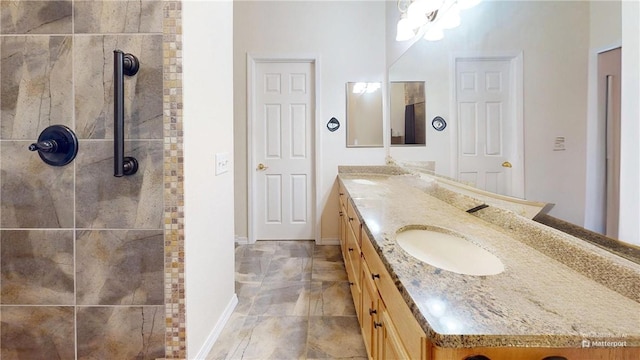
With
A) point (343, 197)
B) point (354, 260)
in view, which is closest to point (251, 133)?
point (343, 197)

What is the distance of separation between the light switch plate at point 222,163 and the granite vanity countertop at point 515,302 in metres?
1.03

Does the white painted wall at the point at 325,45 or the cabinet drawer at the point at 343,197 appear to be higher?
the white painted wall at the point at 325,45

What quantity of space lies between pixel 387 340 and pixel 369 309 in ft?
1.20

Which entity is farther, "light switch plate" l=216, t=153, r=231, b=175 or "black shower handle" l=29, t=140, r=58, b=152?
"light switch plate" l=216, t=153, r=231, b=175

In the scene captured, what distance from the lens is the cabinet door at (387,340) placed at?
81 cm

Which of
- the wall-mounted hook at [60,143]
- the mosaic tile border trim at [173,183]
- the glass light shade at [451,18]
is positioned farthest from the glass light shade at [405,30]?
the wall-mounted hook at [60,143]

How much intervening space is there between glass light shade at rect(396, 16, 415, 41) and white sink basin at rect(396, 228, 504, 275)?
1.82 metres

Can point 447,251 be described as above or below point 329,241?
above

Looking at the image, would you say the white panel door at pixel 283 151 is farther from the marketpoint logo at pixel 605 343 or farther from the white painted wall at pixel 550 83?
the marketpoint logo at pixel 605 343

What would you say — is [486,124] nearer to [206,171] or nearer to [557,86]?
[557,86]

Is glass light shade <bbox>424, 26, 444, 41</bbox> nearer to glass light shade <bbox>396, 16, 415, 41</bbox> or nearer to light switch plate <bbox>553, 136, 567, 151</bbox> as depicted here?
glass light shade <bbox>396, 16, 415, 41</bbox>

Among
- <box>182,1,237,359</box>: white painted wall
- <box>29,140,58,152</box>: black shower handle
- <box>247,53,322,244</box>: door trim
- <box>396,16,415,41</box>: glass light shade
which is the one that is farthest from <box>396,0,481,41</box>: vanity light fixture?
<box>29,140,58,152</box>: black shower handle

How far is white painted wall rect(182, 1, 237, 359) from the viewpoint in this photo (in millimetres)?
1284

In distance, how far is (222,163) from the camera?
1.68 m
